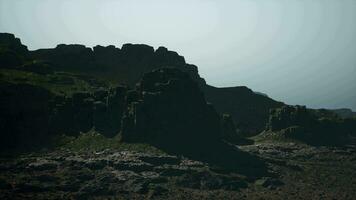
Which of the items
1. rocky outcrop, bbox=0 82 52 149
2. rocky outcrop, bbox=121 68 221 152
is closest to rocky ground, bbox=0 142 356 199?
rocky outcrop, bbox=121 68 221 152

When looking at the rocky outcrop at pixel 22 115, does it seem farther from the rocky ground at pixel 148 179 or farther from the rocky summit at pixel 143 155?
the rocky ground at pixel 148 179

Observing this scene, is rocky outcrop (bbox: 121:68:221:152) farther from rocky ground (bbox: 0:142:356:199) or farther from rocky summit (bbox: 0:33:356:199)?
rocky ground (bbox: 0:142:356:199)

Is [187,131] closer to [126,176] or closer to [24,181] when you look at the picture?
[126,176]

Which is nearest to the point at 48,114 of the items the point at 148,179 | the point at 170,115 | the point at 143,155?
the point at 170,115

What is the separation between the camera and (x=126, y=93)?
634 feet

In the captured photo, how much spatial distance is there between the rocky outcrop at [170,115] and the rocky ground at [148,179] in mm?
14108

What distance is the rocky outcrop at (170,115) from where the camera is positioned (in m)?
181

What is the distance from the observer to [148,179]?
14838cm

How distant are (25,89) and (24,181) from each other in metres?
66.1

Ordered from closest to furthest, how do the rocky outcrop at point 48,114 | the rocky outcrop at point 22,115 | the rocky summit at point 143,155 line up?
1. the rocky summit at point 143,155
2. the rocky outcrop at point 22,115
3. the rocky outcrop at point 48,114

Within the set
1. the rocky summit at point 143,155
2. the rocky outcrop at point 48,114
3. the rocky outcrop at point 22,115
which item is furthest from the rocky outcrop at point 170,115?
the rocky outcrop at point 22,115

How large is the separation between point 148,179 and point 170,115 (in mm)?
43988

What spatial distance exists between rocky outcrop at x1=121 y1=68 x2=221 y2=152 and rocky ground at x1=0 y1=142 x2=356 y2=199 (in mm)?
14108

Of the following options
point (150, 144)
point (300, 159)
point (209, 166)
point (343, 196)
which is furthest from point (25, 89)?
point (343, 196)
